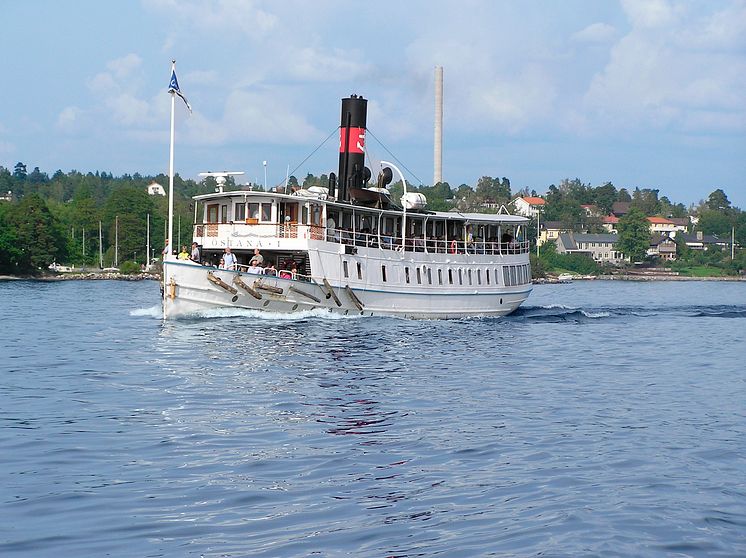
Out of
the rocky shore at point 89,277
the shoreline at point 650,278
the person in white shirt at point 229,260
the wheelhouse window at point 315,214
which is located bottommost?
the shoreline at point 650,278

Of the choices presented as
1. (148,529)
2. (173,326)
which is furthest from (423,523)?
(173,326)

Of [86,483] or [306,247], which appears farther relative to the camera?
[306,247]

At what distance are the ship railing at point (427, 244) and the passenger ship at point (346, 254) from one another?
7 cm

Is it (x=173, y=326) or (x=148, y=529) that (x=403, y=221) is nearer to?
(x=173, y=326)

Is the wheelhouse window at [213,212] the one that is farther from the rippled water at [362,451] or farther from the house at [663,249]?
the house at [663,249]

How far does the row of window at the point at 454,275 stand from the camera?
42.6 m

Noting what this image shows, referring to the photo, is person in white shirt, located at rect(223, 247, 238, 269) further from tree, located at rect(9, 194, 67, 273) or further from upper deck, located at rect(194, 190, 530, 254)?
tree, located at rect(9, 194, 67, 273)

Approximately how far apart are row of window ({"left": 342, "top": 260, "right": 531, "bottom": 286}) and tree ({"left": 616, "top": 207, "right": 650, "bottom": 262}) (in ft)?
446

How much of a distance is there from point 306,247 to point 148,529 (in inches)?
1057

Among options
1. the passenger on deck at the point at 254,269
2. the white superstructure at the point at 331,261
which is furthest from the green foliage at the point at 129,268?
the passenger on deck at the point at 254,269

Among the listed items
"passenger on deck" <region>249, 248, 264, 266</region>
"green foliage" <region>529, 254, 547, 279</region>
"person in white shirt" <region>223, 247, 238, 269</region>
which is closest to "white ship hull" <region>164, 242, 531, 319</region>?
"passenger on deck" <region>249, 248, 264, 266</region>

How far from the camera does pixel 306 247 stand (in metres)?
39.0

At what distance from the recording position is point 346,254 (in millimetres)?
40719

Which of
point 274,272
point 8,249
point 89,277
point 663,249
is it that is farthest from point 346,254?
point 663,249
